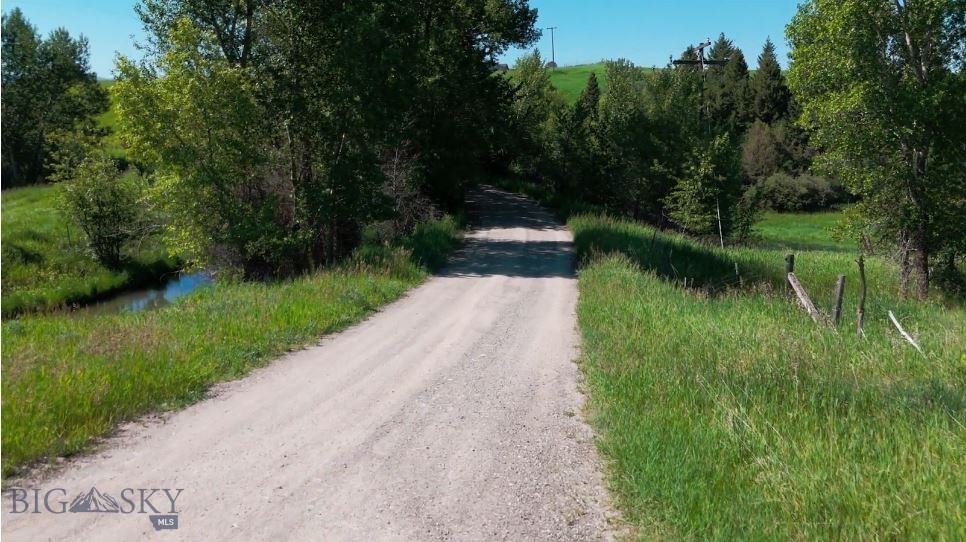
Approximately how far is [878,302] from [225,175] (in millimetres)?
18721

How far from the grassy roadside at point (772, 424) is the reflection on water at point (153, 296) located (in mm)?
17778

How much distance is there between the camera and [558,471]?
18.5 ft

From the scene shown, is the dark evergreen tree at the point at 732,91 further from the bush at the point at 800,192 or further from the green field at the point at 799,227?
the green field at the point at 799,227

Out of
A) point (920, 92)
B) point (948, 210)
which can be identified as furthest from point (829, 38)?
point (948, 210)

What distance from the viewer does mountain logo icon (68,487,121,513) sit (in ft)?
15.5

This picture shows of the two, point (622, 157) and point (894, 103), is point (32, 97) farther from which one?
point (894, 103)

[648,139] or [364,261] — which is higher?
[648,139]

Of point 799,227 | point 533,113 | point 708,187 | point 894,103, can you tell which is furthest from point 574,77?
point 894,103

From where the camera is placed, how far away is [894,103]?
1934 centimetres

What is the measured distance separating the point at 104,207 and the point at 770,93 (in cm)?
7799

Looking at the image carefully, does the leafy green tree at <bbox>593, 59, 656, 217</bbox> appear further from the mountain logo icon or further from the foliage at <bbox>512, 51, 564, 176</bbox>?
the mountain logo icon

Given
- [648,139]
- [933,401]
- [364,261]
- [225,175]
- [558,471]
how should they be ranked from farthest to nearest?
[648,139] < [225,175] < [364,261] < [933,401] < [558,471]

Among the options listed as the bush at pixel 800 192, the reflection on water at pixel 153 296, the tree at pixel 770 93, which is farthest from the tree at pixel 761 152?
the reflection on water at pixel 153 296

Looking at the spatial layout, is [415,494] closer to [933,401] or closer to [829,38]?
[933,401]
